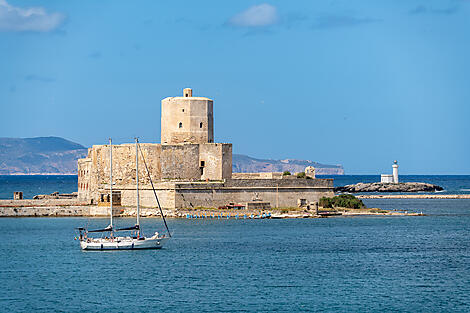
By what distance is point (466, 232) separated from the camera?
3872 cm

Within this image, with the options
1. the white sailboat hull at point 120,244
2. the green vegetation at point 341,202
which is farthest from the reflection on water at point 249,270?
the green vegetation at point 341,202

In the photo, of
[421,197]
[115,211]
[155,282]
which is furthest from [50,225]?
[421,197]

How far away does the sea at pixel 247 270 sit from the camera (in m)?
21.3

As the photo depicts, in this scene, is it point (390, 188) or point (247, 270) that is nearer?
point (247, 270)

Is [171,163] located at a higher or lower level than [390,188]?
lower

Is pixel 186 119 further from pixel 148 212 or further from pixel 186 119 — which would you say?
pixel 148 212

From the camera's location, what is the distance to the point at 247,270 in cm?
2633

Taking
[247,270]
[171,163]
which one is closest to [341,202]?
[171,163]

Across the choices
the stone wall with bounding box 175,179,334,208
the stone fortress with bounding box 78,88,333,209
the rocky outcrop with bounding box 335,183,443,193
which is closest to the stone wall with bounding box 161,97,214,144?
Answer: the stone fortress with bounding box 78,88,333,209

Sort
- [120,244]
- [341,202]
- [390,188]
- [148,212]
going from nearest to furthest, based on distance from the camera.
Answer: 1. [120,244]
2. [148,212]
3. [341,202]
4. [390,188]

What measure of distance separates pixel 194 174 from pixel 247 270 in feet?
63.2

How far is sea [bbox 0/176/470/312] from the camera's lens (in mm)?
21344

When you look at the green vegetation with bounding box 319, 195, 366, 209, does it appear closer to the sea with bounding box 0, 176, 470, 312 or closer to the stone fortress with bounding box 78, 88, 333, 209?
the stone fortress with bounding box 78, 88, 333, 209

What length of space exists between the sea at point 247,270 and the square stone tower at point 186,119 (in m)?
6.55
